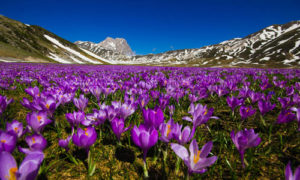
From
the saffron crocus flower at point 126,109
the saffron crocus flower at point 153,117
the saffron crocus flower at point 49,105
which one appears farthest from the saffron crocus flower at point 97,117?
the saffron crocus flower at point 153,117

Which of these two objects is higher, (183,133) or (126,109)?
(126,109)

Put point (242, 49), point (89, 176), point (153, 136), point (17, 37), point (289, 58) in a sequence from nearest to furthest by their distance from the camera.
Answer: point (153, 136), point (89, 176), point (17, 37), point (289, 58), point (242, 49)

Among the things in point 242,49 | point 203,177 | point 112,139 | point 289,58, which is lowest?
point 203,177

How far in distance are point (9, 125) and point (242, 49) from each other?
6541 inches

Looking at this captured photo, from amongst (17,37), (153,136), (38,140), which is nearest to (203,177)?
(153,136)

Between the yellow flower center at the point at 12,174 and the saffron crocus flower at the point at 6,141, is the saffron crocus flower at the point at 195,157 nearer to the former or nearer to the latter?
the yellow flower center at the point at 12,174

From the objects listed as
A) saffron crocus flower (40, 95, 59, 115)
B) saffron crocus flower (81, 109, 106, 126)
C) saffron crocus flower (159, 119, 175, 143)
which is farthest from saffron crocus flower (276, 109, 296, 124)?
saffron crocus flower (40, 95, 59, 115)

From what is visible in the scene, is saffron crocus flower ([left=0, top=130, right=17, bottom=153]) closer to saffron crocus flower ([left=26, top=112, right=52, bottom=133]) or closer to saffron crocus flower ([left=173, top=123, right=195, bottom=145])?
saffron crocus flower ([left=26, top=112, right=52, bottom=133])

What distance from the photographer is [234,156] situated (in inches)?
59.4

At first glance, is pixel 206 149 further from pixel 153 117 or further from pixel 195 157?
pixel 153 117

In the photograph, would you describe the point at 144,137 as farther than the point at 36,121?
No

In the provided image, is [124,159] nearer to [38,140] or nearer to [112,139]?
[112,139]

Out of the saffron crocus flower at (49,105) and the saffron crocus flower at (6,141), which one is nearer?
A: the saffron crocus flower at (6,141)

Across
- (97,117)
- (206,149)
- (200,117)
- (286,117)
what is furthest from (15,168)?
(286,117)
